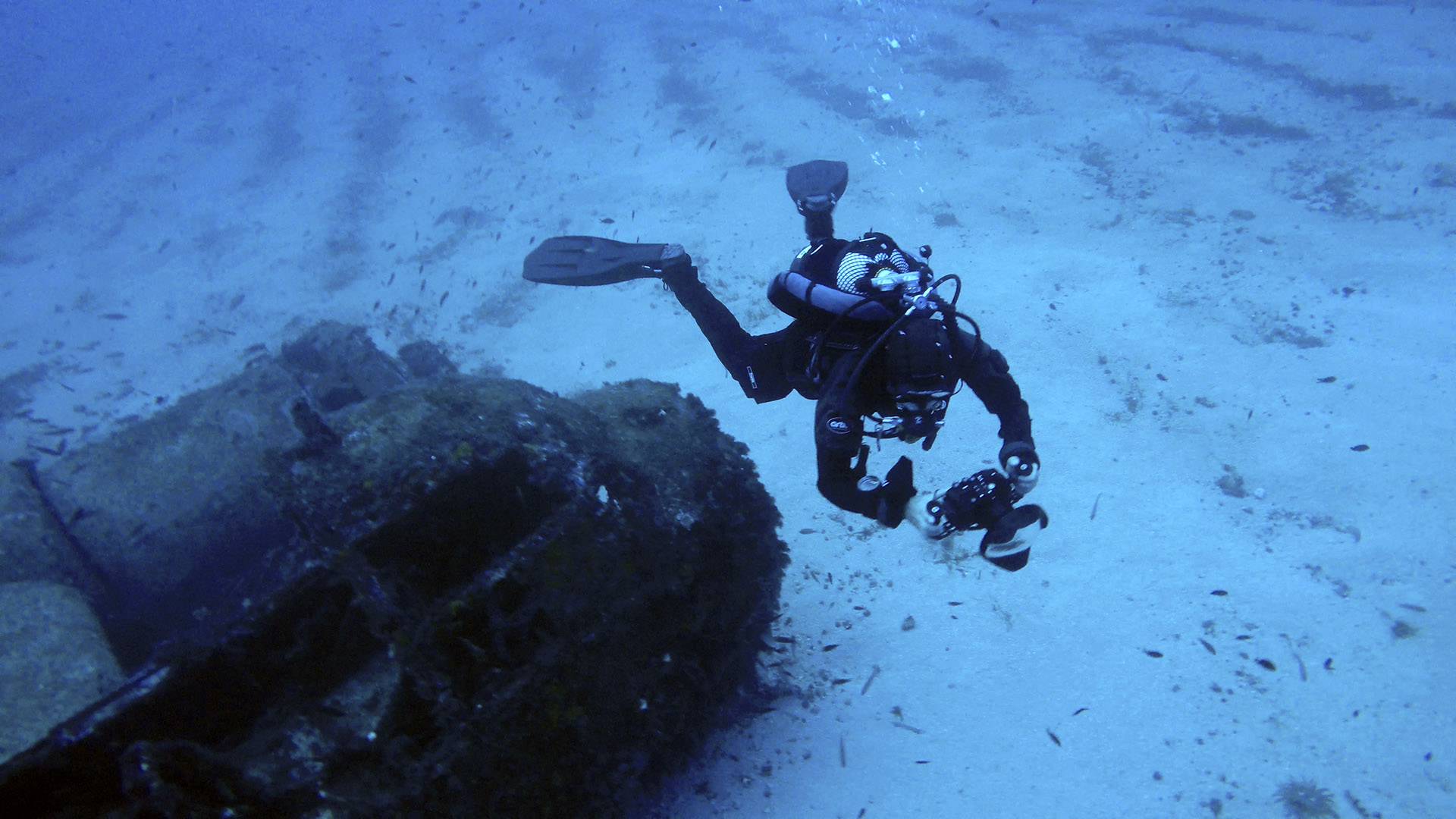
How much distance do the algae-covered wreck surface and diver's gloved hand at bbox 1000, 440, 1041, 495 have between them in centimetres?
147

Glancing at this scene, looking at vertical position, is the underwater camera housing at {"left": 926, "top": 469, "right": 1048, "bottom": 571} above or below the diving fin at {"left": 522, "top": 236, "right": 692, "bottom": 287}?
below

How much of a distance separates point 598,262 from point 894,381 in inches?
139

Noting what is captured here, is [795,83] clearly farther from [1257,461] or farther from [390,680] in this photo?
[390,680]

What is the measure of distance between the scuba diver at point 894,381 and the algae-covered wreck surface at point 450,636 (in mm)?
843

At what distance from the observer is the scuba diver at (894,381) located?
2967 millimetres

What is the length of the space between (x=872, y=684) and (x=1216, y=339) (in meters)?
7.02

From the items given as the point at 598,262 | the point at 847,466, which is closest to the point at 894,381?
the point at 847,466

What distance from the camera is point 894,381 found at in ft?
9.77

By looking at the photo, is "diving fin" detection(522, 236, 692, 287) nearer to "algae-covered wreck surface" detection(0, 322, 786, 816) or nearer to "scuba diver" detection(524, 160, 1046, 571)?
"scuba diver" detection(524, 160, 1046, 571)

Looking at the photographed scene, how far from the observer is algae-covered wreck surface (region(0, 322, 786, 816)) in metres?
2.62

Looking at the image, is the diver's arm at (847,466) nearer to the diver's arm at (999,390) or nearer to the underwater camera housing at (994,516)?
the underwater camera housing at (994,516)

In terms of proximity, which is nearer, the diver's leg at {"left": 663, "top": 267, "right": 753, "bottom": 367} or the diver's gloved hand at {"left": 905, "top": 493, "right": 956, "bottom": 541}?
the diver's gloved hand at {"left": 905, "top": 493, "right": 956, "bottom": 541}

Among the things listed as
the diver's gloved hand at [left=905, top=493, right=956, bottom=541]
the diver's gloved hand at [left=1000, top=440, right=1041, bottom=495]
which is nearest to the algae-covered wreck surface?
the diver's gloved hand at [left=905, top=493, right=956, bottom=541]

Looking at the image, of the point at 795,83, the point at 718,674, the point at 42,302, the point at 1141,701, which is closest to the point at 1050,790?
the point at 1141,701
